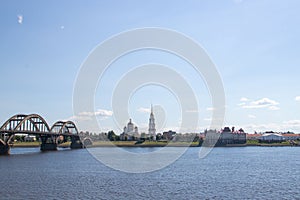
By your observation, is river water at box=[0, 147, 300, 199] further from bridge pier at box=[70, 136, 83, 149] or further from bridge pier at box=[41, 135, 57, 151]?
bridge pier at box=[70, 136, 83, 149]

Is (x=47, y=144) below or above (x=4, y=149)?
above

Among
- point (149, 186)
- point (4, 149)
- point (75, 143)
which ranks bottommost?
point (149, 186)

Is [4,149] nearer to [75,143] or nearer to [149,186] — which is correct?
[75,143]

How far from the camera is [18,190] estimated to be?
128ft

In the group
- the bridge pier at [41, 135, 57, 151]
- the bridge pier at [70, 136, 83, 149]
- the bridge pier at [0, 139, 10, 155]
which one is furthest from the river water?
the bridge pier at [70, 136, 83, 149]

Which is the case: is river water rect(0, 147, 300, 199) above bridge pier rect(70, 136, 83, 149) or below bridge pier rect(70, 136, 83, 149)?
below

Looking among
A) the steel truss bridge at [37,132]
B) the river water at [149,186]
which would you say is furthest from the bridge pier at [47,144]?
the river water at [149,186]

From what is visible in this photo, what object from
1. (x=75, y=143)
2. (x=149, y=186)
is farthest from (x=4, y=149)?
(x=149, y=186)

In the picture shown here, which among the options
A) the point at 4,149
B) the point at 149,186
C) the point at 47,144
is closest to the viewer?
the point at 149,186

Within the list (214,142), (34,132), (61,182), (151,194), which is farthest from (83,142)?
(151,194)

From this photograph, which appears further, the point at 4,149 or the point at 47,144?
the point at 47,144

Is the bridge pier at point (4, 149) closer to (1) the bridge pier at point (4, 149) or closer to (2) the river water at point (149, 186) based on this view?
(1) the bridge pier at point (4, 149)

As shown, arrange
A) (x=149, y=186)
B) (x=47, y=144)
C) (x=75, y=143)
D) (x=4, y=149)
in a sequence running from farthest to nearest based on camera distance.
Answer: (x=75, y=143), (x=47, y=144), (x=4, y=149), (x=149, y=186)

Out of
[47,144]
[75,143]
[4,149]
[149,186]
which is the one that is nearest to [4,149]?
[4,149]
